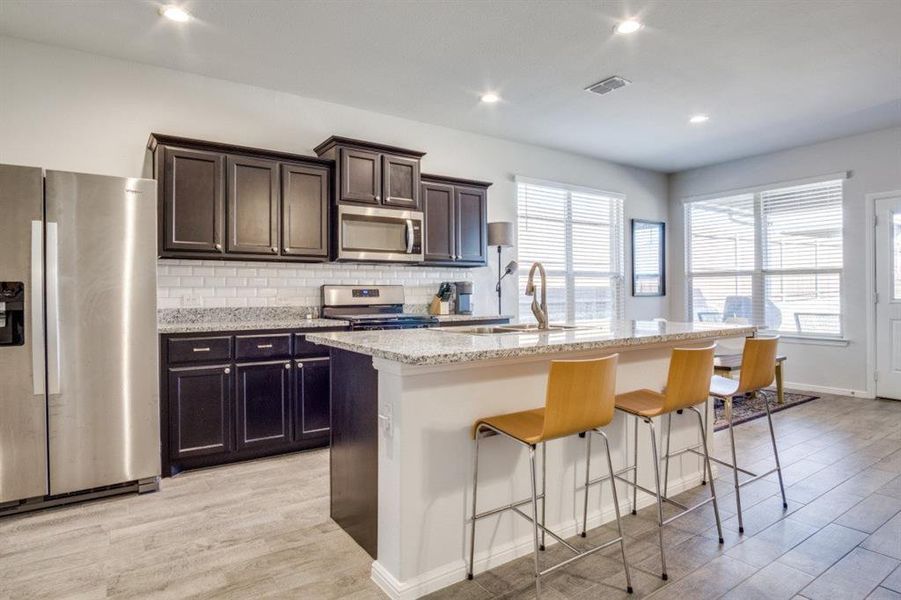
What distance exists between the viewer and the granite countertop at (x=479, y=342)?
1802 mm

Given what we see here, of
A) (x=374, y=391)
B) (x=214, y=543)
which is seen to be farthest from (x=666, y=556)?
(x=214, y=543)

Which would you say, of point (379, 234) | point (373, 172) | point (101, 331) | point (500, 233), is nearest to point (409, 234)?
point (379, 234)

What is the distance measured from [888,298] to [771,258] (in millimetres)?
1211

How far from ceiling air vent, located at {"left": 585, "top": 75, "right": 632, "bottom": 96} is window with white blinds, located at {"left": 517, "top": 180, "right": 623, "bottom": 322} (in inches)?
62.9

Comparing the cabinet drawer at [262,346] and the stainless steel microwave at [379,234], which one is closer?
the cabinet drawer at [262,346]

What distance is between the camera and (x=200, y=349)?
336cm

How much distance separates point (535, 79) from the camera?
4.02 meters

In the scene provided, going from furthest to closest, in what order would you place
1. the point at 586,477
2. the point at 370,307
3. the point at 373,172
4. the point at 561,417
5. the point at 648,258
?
the point at 648,258 → the point at 370,307 → the point at 373,172 → the point at 586,477 → the point at 561,417

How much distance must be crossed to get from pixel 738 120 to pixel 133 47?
17.2ft

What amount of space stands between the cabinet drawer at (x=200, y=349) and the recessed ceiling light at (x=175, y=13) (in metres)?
1.99

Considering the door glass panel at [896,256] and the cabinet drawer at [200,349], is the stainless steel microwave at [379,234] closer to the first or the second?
the cabinet drawer at [200,349]

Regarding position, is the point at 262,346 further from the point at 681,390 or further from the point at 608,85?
the point at 608,85

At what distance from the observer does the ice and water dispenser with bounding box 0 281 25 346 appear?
8.80 ft

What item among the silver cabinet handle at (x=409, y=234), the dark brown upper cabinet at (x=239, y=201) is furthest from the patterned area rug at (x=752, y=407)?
the dark brown upper cabinet at (x=239, y=201)
